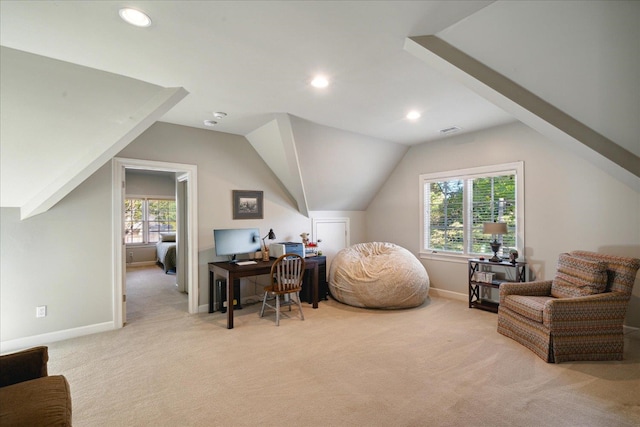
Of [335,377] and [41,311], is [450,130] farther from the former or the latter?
[41,311]

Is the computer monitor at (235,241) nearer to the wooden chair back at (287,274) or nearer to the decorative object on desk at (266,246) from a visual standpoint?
the decorative object on desk at (266,246)

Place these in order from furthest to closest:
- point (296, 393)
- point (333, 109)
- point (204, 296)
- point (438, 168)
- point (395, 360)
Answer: point (438, 168) < point (204, 296) < point (333, 109) < point (395, 360) < point (296, 393)

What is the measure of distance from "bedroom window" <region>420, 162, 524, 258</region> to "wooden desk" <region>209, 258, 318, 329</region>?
206 centimetres

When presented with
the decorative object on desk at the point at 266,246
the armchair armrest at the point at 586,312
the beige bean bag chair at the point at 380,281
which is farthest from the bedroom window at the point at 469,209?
the decorative object on desk at the point at 266,246

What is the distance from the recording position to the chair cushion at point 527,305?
2801mm

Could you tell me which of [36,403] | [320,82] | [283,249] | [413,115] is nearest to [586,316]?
[413,115]

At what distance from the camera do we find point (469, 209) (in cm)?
463

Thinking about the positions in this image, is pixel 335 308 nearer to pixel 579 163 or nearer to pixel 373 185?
pixel 373 185

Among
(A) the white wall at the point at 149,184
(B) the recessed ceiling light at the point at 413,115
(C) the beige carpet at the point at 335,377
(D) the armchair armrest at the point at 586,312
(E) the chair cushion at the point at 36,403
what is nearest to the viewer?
(E) the chair cushion at the point at 36,403

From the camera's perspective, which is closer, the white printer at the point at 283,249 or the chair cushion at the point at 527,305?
the chair cushion at the point at 527,305

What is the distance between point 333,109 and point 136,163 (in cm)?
248

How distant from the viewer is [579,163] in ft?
11.6

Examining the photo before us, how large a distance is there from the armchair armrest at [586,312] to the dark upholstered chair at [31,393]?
3.48 meters

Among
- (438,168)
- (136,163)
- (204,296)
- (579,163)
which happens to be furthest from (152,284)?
(579,163)
